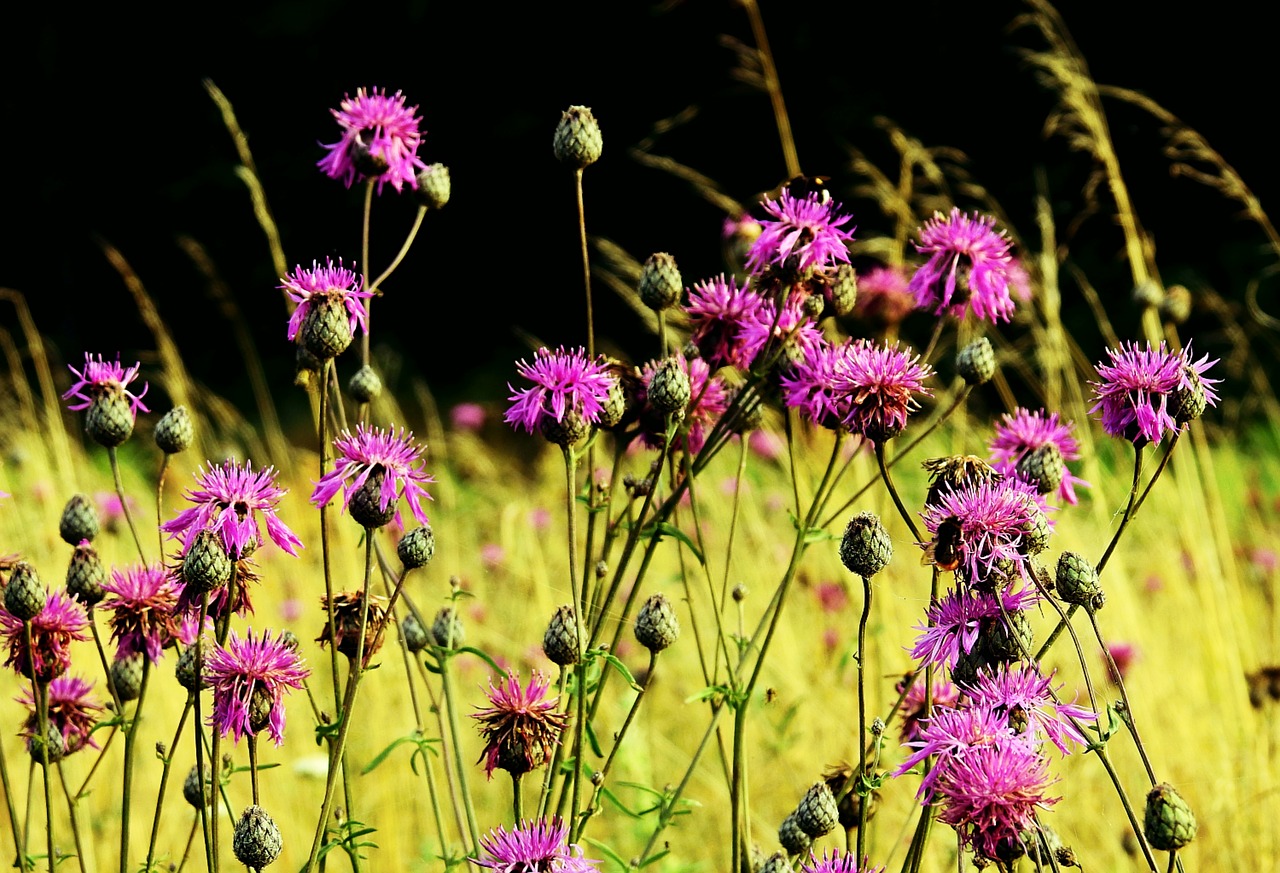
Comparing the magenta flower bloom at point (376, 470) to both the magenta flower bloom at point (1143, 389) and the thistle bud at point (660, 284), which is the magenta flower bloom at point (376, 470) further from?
the magenta flower bloom at point (1143, 389)

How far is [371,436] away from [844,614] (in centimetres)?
222

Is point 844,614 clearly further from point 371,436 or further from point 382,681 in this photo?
point 371,436

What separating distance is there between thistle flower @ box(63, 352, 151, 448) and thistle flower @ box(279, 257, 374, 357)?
0.77 ft

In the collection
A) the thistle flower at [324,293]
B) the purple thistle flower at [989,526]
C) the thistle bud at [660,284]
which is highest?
the thistle bud at [660,284]

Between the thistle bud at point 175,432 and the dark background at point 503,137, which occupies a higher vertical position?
the dark background at point 503,137

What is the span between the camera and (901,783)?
258 cm

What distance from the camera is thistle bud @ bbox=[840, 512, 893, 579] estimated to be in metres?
1.20

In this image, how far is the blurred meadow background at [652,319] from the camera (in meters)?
2.73

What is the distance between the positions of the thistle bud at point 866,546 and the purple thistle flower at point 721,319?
38 cm

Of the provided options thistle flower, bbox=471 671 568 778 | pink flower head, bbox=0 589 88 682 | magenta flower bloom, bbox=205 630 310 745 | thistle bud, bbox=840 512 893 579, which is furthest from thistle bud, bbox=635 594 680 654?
pink flower head, bbox=0 589 88 682

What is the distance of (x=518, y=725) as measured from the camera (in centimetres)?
131

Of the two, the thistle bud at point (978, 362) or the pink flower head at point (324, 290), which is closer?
the pink flower head at point (324, 290)

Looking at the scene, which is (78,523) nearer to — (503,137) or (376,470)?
(376,470)

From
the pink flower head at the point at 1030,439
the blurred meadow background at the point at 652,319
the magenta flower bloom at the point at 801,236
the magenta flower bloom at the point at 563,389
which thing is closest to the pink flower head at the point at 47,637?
the blurred meadow background at the point at 652,319
